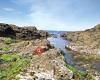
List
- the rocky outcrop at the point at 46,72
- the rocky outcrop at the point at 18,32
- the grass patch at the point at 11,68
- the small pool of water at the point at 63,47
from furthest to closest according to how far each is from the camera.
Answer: the rocky outcrop at the point at 18,32, the small pool of water at the point at 63,47, the grass patch at the point at 11,68, the rocky outcrop at the point at 46,72

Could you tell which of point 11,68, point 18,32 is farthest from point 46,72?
point 18,32

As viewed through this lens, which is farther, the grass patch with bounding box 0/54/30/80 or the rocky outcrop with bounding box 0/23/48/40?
the rocky outcrop with bounding box 0/23/48/40

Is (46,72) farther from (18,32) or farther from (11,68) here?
(18,32)

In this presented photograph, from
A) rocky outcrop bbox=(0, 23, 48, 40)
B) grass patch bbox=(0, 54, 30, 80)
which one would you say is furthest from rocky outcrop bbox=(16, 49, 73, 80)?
rocky outcrop bbox=(0, 23, 48, 40)

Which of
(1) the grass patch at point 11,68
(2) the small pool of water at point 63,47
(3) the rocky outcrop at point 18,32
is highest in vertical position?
(3) the rocky outcrop at point 18,32

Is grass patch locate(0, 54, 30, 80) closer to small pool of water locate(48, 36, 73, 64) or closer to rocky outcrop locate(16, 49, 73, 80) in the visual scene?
rocky outcrop locate(16, 49, 73, 80)

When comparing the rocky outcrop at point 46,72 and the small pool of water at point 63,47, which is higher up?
the rocky outcrop at point 46,72

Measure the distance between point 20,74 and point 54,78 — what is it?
4.89m

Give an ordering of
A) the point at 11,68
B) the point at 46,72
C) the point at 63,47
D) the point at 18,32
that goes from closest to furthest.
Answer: the point at 46,72, the point at 11,68, the point at 63,47, the point at 18,32

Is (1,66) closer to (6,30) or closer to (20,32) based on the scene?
(6,30)

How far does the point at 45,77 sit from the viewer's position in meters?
28.1

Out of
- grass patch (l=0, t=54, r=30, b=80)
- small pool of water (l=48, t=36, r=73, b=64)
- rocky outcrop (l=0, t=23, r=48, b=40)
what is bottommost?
small pool of water (l=48, t=36, r=73, b=64)

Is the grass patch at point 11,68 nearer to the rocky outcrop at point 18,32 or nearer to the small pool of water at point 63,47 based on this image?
the small pool of water at point 63,47

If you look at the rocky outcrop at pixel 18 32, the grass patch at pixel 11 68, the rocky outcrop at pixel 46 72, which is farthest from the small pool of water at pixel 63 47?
the rocky outcrop at pixel 18 32
